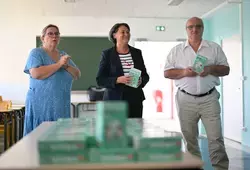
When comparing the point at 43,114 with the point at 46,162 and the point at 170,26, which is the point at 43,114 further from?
the point at 170,26

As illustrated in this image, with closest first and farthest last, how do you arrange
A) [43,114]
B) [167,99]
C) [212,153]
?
[43,114]
[212,153]
[167,99]

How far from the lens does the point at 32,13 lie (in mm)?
7207

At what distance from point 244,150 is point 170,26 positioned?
3.73 meters

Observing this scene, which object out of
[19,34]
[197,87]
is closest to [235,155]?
[197,87]

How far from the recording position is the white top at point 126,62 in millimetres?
2836

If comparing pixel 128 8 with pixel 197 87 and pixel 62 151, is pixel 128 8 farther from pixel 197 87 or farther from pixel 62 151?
pixel 62 151

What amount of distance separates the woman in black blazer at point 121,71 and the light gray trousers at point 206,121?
416mm

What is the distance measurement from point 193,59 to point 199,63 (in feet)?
0.67

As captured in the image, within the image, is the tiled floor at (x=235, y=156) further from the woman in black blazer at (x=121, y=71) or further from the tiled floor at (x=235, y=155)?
the woman in black blazer at (x=121, y=71)

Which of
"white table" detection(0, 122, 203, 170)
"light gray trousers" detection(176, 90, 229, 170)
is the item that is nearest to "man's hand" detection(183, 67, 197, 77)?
"light gray trousers" detection(176, 90, 229, 170)

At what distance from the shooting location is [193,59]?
2904 mm

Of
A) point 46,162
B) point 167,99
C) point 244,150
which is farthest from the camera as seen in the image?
point 167,99

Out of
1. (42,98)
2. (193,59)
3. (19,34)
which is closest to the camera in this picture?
(42,98)

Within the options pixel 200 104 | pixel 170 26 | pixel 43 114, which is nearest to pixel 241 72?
pixel 170 26
